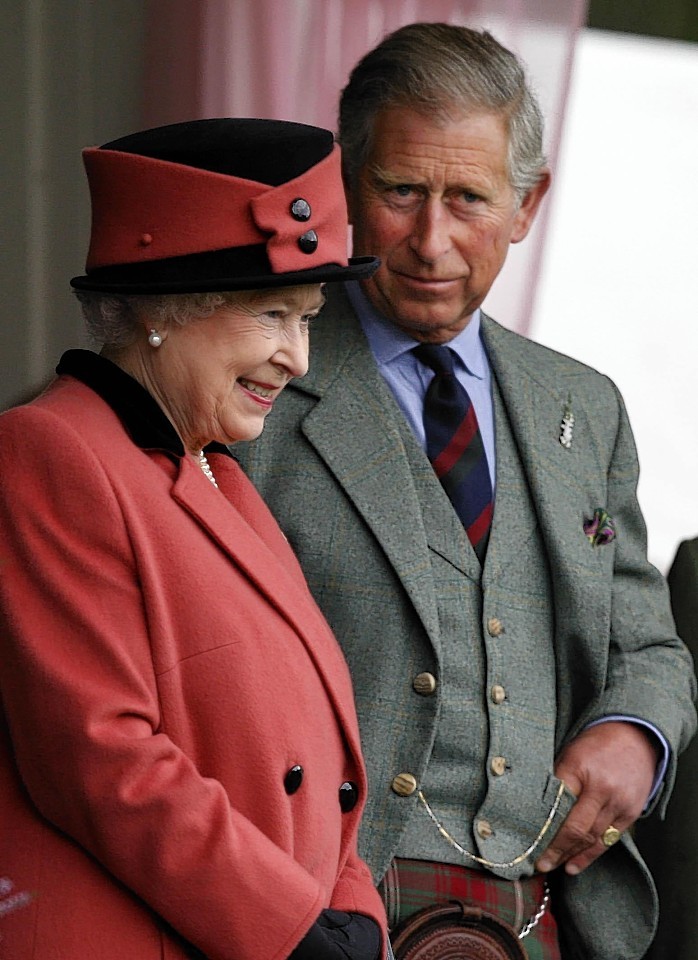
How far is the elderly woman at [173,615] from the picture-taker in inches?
47.2

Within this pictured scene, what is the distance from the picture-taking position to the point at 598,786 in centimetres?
190

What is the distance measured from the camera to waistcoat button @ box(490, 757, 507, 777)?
1800 millimetres

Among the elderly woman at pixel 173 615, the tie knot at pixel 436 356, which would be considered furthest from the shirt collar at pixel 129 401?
the tie knot at pixel 436 356

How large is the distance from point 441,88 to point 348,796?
0.98 meters

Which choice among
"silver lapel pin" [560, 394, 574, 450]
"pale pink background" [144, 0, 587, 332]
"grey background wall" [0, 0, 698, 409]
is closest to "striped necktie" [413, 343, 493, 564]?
"silver lapel pin" [560, 394, 574, 450]

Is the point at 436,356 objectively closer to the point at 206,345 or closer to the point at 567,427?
the point at 567,427

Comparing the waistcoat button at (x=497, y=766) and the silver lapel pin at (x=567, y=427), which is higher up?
the silver lapel pin at (x=567, y=427)

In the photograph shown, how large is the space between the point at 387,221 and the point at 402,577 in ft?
1.68

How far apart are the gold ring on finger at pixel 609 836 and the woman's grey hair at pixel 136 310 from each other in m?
1.03

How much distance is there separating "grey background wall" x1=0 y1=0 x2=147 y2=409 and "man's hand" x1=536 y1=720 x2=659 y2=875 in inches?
67.2

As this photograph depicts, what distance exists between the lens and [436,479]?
6.09 feet

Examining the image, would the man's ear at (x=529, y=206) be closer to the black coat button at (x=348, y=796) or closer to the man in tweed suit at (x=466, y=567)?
the man in tweed suit at (x=466, y=567)

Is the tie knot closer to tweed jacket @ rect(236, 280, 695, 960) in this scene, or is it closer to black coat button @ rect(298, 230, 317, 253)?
tweed jacket @ rect(236, 280, 695, 960)

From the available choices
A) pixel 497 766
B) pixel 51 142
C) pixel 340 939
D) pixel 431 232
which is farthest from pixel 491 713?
pixel 51 142
